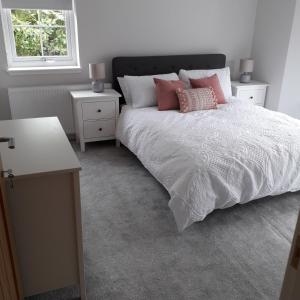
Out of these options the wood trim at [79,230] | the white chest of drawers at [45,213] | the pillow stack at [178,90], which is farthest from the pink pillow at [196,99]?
the wood trim at [79,230]

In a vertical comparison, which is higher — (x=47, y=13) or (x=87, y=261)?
(x=47, y=13)

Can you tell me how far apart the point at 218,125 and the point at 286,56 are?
6.17 ft

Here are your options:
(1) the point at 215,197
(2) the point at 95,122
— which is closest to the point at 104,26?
(2) the point at 95,122

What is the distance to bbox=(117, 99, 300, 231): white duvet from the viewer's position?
2225 mm

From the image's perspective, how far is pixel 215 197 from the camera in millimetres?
2260

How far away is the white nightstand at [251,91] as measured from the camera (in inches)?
170

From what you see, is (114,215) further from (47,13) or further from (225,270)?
(47,13)

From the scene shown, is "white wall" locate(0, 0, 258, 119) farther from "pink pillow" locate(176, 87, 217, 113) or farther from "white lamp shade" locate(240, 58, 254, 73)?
"pink pillow" locate(176, 87, 217, 113)

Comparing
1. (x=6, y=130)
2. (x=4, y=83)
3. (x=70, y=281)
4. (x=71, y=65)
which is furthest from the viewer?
(x=71, y=65)

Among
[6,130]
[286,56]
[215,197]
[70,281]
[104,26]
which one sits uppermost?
[104,26]

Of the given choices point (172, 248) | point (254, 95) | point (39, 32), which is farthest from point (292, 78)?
point (39, 32)

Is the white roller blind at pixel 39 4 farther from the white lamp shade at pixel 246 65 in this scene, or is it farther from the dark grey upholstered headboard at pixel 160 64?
the white lamp shade at pixel 246 65

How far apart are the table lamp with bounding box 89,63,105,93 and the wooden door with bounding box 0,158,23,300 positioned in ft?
8.19

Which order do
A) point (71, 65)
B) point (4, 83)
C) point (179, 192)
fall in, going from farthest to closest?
point (71, 65) < point (4, 83) < point (179, 192)
